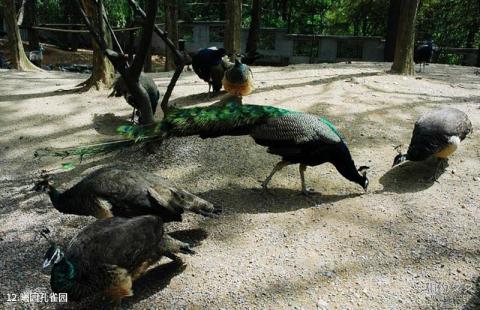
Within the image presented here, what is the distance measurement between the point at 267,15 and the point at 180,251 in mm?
24628

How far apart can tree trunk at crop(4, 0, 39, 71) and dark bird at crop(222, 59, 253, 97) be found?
316 inches

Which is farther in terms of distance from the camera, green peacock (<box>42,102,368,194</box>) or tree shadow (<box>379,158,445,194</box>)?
tree shadow (<box>379,158,445,194</box>)

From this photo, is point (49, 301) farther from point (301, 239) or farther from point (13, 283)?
point (301, 239)

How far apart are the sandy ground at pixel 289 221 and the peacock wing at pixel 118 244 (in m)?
0.36

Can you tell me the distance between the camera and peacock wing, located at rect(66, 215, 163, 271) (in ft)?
8.57

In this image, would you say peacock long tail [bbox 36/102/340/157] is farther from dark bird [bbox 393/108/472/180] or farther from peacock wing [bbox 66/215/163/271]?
dark bird [bbox 393/108/472/180]

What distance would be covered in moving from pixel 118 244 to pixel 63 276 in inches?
14.0

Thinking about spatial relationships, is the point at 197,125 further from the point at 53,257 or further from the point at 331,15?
the point at 331,15

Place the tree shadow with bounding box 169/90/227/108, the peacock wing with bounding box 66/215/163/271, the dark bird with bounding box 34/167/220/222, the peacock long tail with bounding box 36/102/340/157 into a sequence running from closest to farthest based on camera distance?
the peacock wing with bounding box 66/215/163/271 → the dark bird with bounding box 34/167/220/222 → the peacock long tail with bounding box 36/102/340/157 → the tree shadow with bounding box 169/90/227/108

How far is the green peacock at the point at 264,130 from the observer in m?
3.94

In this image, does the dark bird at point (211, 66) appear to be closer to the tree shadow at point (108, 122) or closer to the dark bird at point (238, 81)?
the dark bird at point (238, 81)

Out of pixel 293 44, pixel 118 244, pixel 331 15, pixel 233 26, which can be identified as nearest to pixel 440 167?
pixel 118 244

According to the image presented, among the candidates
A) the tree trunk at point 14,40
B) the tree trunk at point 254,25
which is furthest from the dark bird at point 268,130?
the tree trunk at point 254,25

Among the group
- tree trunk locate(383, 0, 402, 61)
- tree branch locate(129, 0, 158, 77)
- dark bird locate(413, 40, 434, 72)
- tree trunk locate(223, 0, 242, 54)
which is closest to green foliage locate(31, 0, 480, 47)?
tree trunk locate(383, 0, 402, 61)
